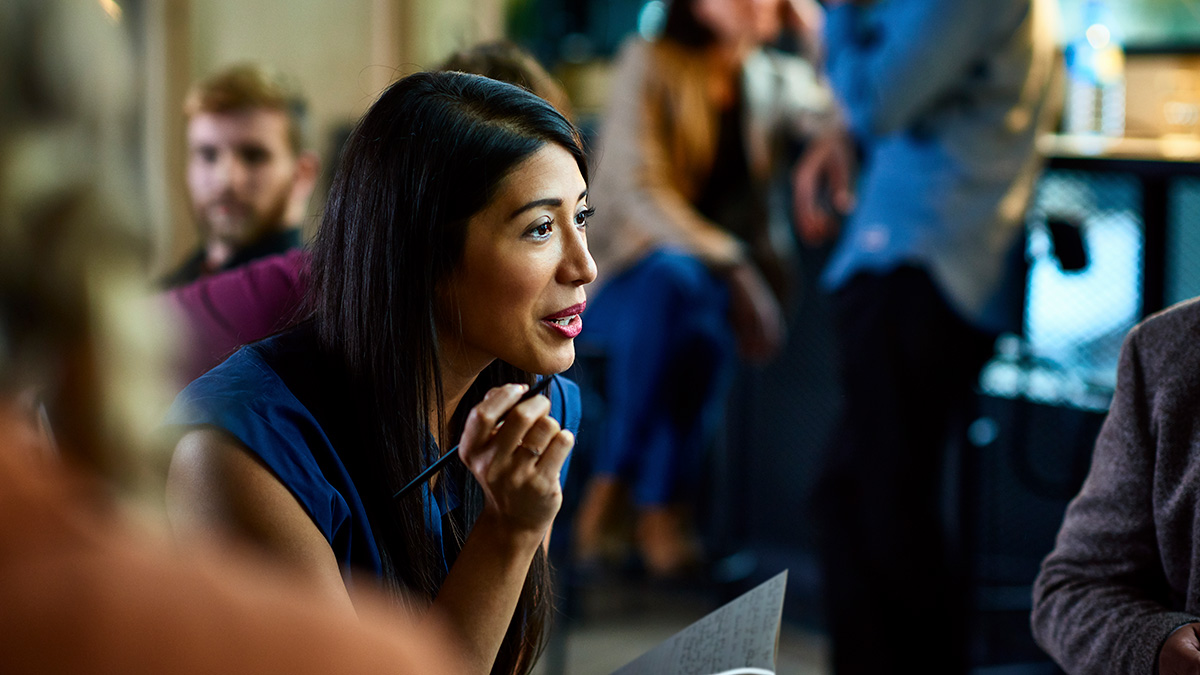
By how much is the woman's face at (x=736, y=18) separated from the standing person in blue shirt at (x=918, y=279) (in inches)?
13.6

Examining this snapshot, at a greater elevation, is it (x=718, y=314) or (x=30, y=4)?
(x=30, y=4)

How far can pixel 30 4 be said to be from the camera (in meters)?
0.35

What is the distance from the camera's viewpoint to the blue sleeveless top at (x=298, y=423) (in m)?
0.90

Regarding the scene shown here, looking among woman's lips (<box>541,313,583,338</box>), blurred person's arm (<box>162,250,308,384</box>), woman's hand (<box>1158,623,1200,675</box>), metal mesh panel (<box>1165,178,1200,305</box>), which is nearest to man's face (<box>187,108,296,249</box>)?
blurred person's arm (<box>162,250,308,384</box>)

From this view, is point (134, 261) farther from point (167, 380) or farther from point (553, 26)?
point (553, 26)

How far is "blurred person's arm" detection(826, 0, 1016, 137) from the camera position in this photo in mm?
2166

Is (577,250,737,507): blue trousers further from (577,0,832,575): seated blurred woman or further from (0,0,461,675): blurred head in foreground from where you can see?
(0,0,461,675): blurred head in foreground

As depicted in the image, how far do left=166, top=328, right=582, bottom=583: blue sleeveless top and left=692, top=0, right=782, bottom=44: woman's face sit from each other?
1.85 metres

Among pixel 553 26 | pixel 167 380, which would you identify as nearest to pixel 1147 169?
pixel 167 380

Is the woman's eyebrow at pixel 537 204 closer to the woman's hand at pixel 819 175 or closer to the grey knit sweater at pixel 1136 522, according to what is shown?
the grey knit sweater at pixel 1136 522

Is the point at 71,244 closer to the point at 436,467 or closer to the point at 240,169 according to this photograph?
A: the point at 436,467

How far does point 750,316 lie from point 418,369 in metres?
1.80

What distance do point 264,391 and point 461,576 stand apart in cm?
23

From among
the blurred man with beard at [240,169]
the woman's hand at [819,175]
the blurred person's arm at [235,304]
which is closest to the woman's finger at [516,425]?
the blurred person's arm at [235,304]
